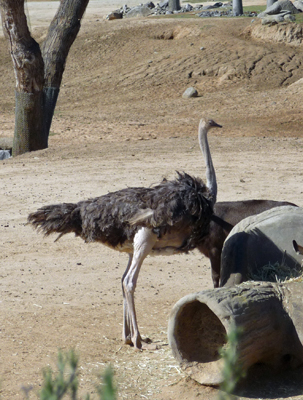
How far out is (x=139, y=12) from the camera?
32.7 meters

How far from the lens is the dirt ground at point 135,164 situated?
4754 mm

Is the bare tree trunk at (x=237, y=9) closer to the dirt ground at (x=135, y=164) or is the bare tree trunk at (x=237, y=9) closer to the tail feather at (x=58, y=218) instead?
the dirt ground at (x=135, y=164)

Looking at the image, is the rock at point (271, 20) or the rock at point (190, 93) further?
the rock at point (271, 20)

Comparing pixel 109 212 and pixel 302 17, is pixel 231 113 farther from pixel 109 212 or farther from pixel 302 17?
pixel 109 212

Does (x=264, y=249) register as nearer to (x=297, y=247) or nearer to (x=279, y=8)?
(x=297, y=247)

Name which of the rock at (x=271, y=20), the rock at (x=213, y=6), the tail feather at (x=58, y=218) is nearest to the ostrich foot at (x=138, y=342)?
the tail feather at (x=58, y=218)

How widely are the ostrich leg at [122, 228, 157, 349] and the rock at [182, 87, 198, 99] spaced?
14.7 meters

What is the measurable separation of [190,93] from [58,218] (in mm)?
14713

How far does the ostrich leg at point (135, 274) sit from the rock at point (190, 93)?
48.2 feet

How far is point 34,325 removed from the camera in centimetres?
529

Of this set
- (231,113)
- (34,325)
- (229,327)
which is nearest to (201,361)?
(229,327)

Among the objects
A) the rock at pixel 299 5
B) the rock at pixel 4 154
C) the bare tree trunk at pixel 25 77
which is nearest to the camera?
the bare tree trunk at pixel 25 77

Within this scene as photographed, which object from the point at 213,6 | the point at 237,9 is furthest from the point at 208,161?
the point at 213,6

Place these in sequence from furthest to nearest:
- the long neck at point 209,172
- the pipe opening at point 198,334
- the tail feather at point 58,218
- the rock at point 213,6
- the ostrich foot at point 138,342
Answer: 1. the rock at point 213,6
2. the long neck at point 209,172
3. the tail feather at point 58,218
4. the ostrich foot at point 138,342
5. the pipe opening at point 198,334
